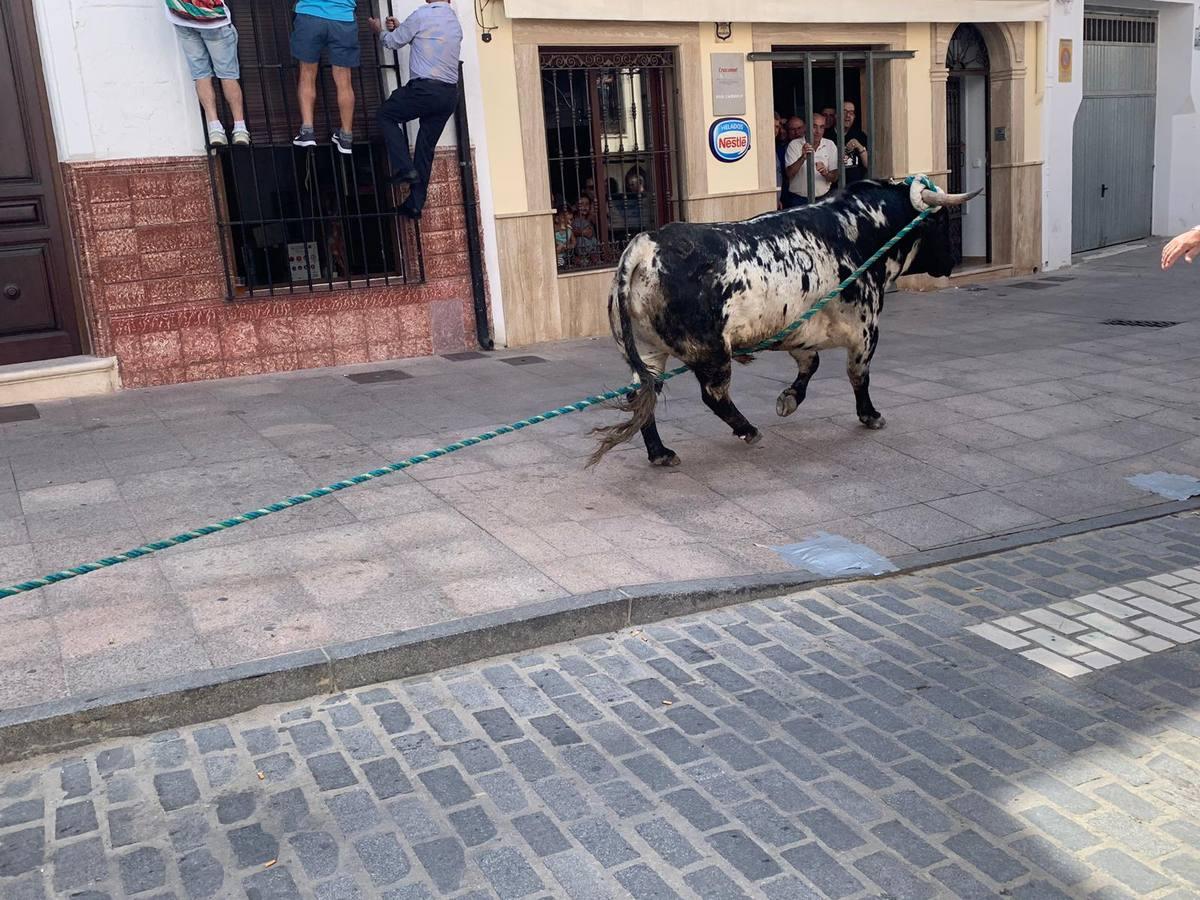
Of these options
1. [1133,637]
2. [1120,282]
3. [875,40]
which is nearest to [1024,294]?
[1120,282]

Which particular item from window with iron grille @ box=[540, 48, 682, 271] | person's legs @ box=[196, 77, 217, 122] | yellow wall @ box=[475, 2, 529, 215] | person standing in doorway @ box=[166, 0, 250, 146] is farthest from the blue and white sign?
person's legs @ box=[196, 77, 217, 122]

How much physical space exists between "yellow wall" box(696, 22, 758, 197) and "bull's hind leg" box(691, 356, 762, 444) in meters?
5.64

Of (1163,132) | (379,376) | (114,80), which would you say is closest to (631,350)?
(379,376)

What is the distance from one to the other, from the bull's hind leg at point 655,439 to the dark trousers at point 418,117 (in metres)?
4.26

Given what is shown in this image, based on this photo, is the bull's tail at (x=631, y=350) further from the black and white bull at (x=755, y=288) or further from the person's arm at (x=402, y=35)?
the person's arm at (x=402, y=35)

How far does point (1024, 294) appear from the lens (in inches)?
541

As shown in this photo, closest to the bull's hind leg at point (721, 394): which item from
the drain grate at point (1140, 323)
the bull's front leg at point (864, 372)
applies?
the bull's front leg at point (864, 372)

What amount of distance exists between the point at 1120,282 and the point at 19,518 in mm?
12677

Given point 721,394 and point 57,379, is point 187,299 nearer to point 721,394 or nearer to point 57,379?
point 57,379

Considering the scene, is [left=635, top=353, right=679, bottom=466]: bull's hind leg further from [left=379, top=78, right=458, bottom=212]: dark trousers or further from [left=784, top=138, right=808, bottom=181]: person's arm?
[left=784, top=138, right=808, bottom=181]: person's arm

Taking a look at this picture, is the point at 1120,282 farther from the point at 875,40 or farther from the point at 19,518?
the point at 19,518

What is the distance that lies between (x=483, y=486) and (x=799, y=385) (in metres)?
2.30

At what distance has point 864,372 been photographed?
7.51 meters

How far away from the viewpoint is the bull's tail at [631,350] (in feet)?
21.4
